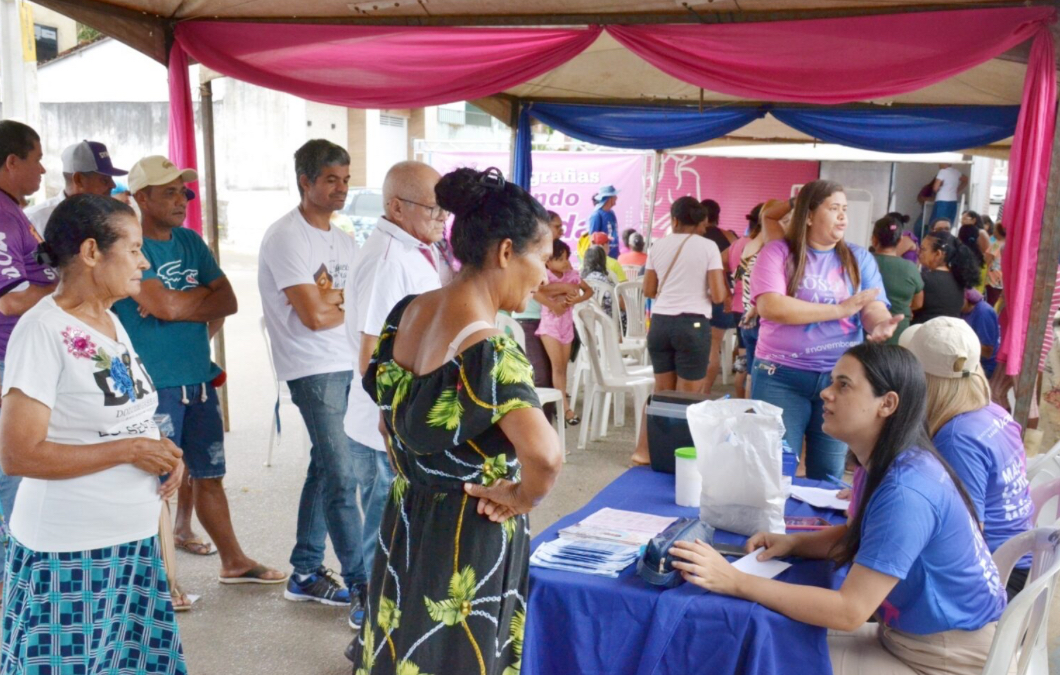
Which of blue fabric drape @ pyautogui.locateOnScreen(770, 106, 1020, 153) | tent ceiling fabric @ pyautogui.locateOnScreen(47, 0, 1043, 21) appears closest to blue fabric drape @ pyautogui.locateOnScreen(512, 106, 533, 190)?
blue fabric drape @ pyautogui.locateOnScreen(770, 106, 1020, 153)

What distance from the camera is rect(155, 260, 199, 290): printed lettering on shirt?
3.16 meters

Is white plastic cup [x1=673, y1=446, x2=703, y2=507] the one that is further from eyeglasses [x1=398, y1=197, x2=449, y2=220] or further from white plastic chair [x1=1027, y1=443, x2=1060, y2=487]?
white plastic chair [x1=1027, y1=443, x2=1060, y2=487]

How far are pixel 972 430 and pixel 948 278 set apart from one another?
3705mm

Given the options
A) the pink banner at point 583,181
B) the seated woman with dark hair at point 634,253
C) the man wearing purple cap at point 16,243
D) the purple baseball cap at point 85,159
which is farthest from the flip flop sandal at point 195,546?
the pink banner at point 583,181

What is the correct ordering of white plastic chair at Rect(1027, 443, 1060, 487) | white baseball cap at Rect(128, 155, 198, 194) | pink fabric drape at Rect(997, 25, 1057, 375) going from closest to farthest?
white plastic chair at Rect(1027, 443, 1060, 487) → white baseball cap at Rect(128, 155, 198, 194) → pink fabric drape at Rect(997, 25, 1057, 375)

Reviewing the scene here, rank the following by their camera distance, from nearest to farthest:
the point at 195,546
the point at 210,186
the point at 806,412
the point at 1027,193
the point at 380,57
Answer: the point at 806,412 < the point at 1027,193 < the point at 195,546 < the point at 380,57 < the point at 210,186

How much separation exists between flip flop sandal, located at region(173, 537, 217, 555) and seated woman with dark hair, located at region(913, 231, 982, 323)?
4236 millimetres

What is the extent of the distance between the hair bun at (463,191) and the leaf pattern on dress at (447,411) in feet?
1.12

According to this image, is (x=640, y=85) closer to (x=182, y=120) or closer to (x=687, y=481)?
(x=182, y=120)

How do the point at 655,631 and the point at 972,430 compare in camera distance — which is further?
the point at 972,430

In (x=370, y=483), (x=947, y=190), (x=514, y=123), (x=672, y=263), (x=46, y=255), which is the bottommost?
(x=370, y=483)

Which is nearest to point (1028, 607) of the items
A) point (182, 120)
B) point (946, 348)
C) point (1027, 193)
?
point (946, 348)

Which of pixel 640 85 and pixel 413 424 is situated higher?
pixel 640 85

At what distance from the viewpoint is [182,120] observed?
4812 mm
